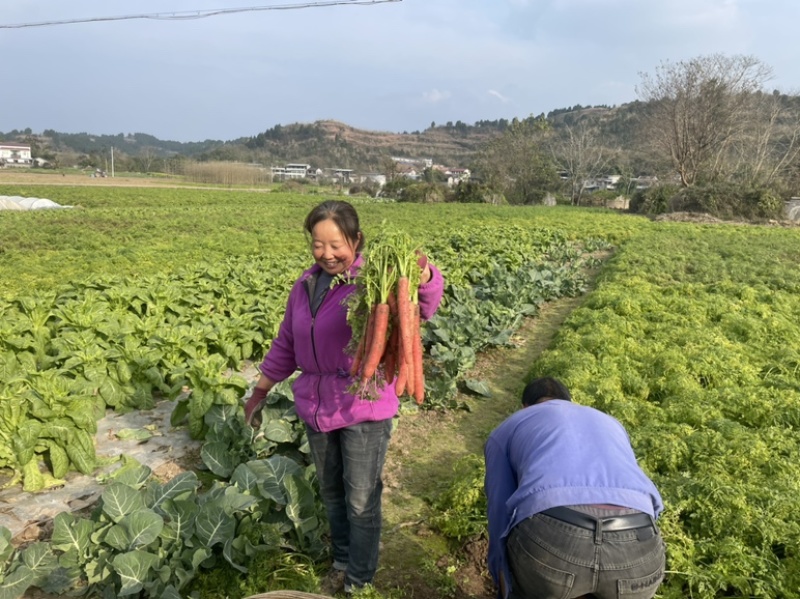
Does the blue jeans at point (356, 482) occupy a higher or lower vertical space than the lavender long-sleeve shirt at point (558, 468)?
lower

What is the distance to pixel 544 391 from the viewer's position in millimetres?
2686

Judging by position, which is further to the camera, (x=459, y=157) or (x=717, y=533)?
(x=459, y=157)

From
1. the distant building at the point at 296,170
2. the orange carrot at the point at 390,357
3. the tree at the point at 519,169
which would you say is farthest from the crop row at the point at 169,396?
the distant building at the point at 296,170

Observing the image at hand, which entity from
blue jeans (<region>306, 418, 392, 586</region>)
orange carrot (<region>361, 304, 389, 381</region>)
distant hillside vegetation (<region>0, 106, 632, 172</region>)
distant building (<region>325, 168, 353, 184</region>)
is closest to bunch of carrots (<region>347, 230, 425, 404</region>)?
orange carrot (<region>361, 304, 389, 381</region>)

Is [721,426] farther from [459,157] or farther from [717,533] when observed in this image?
[459,157]

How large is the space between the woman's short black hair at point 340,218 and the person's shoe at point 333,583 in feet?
7.05

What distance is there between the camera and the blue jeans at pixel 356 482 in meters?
2.89

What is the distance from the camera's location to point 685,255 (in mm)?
15734

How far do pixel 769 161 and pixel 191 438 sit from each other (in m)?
68.6

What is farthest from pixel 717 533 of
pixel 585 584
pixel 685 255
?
pixel 685 255

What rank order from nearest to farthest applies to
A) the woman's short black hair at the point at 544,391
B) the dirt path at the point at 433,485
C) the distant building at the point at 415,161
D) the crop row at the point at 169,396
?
the woman's short black hair at the point at 544,391 → the crop row at the point at 169,396 → the dirt path at the point at 433,485 → the distant building at the point at 415,161

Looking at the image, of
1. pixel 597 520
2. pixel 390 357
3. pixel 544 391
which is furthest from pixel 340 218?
pixel 597 520

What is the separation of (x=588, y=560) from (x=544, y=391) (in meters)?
0.84

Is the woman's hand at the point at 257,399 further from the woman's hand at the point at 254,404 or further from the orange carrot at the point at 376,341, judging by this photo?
the orange carrot at the point at 376,341
